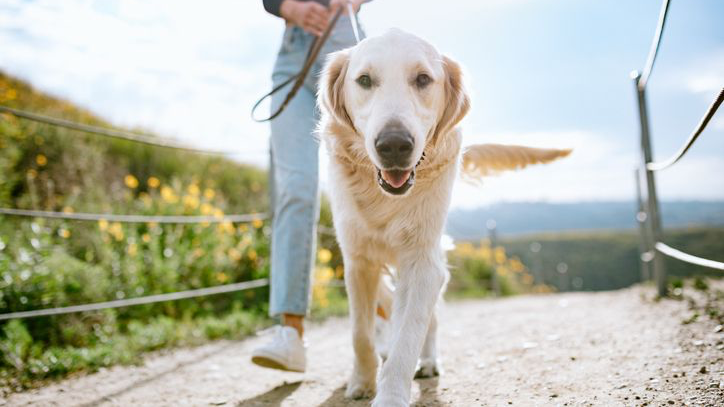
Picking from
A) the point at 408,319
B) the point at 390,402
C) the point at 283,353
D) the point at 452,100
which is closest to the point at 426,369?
the point at 283,353

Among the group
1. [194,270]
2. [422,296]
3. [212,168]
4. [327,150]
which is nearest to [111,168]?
[212,168]

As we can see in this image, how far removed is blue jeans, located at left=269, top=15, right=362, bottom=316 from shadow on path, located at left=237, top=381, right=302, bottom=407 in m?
0.33

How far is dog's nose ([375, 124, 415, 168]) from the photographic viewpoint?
172 centimetres

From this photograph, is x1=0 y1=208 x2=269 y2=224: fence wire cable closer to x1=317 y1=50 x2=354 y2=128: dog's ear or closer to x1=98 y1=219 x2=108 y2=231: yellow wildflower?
x1=98 y1=219 x2=108 y2=231: yellow wildflower

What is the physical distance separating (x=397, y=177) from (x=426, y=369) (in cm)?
114

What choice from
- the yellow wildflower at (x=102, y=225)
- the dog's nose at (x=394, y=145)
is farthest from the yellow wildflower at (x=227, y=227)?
the dog's nose at (x=394, y=145)

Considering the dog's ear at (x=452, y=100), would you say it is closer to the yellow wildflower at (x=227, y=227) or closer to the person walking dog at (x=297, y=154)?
the person walking dog at (x=297, y=154)

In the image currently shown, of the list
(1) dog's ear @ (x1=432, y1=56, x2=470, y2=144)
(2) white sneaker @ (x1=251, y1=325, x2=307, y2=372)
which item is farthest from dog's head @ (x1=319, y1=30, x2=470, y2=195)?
(2) white sneaker @ (x1=251, y1=325, x2=307, y2=372)

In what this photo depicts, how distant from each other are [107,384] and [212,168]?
5204 mm

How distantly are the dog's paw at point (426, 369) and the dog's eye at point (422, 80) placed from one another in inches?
51.5

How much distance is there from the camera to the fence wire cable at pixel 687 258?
2.51 metres

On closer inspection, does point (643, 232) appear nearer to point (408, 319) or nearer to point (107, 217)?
point (408, 319)

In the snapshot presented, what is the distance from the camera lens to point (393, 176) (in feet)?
6.07

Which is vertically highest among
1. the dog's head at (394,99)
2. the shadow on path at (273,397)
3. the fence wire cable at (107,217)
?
the dog's head at (394,99)
